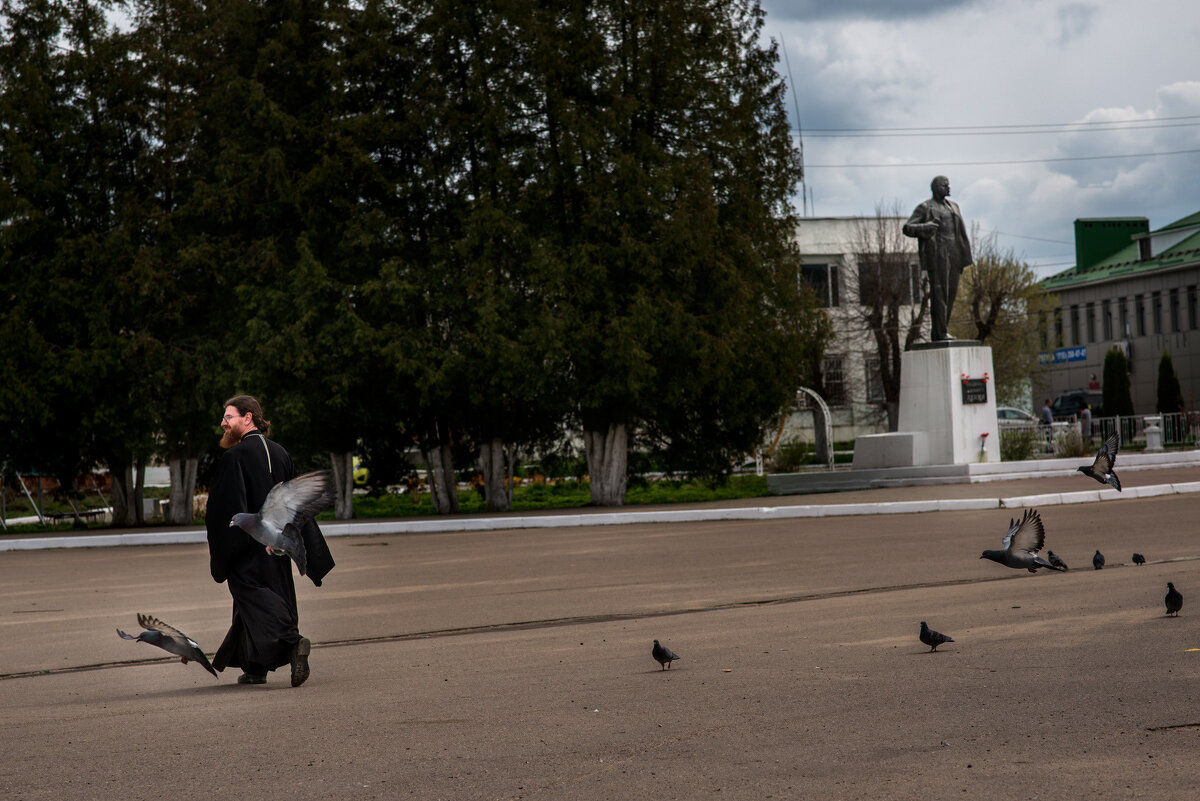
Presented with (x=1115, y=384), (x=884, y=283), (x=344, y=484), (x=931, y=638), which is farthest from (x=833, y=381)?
(x=931, y=638)

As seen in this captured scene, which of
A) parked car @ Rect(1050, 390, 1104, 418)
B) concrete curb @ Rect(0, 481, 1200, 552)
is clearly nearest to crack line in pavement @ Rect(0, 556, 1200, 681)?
concrete curb @ Rect(0, 481, 1200, 552)

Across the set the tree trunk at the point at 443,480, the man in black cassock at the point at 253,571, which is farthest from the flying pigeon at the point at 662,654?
the tree trunk at the point at 443,480

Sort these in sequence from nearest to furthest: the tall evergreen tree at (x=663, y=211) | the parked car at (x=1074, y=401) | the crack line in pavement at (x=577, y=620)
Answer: the crack line in pavement at (x=577, y=620) < the tall evergreen tree at (x=663, y=211) < the parked car at (x=1074, y=401)

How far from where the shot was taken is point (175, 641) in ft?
22.7

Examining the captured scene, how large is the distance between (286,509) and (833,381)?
157 ft

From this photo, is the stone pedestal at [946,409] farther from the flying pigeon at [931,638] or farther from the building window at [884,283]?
the flying pigeon at [931,638]

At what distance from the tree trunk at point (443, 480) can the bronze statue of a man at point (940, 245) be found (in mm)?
10748

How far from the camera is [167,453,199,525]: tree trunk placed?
2861cm

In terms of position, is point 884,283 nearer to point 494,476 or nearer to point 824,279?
point 824,279

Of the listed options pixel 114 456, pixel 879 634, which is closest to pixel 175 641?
pixel 879 634

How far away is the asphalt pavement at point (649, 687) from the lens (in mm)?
4688

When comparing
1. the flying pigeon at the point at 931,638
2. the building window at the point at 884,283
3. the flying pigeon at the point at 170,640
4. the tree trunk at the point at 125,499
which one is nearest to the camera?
the flying pigeon at the point at 170,640

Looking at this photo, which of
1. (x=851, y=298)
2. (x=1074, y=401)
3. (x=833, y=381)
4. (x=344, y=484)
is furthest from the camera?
(x=1074, y=401)

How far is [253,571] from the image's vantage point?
733cm
